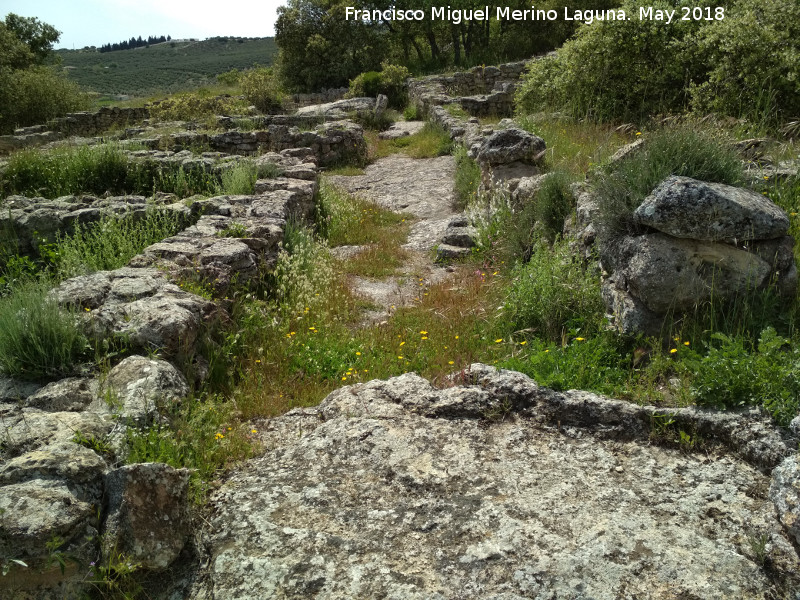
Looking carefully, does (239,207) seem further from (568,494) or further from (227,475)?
(568,494)

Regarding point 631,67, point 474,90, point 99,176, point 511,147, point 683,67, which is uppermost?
point 474,90

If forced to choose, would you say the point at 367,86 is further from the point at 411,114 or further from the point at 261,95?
the point at 261,95

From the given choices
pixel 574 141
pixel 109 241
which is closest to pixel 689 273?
pixel 574 141

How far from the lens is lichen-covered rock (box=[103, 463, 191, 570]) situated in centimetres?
277

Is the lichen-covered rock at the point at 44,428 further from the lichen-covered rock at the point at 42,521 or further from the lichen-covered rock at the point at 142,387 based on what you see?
the lichen-covered rock at the point at 42,521

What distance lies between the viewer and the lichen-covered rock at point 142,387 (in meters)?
3.56

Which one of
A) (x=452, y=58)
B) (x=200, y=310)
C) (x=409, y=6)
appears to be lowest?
(x=200, y=310)

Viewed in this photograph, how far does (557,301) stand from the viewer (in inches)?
207

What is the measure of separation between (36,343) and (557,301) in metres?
4.13

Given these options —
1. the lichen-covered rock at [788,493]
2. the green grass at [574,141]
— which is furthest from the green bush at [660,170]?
the lichen-covered rock at [788,493]

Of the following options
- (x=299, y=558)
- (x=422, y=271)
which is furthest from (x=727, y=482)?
(x=422, y=271)

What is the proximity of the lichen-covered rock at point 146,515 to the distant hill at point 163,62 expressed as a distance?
246ft

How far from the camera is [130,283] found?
526cm

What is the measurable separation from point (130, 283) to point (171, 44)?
166000 millimetres
